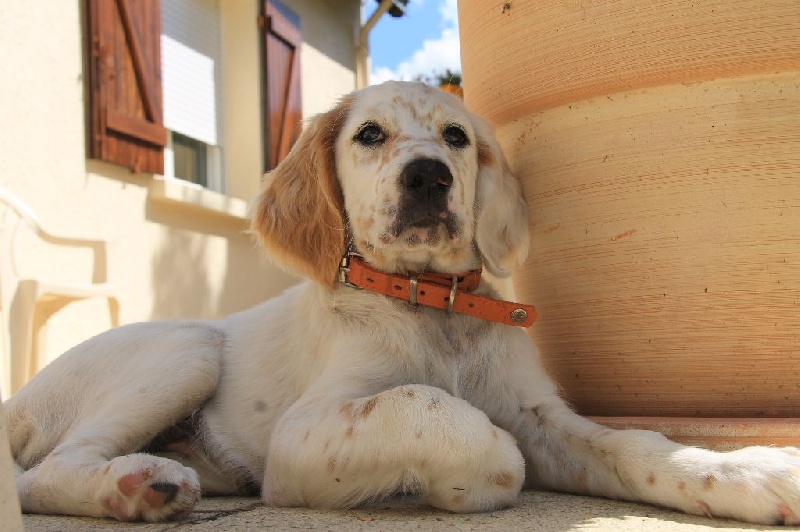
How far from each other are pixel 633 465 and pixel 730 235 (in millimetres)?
716

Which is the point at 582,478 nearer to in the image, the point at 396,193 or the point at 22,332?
the point at 396,193

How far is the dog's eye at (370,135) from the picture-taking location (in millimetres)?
2846

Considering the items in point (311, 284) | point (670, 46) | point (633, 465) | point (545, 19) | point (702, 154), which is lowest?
point (633, 465)

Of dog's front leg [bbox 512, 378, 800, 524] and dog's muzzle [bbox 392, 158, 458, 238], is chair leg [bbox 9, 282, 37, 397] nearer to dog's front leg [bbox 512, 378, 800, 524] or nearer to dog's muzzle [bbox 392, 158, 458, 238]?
dog's muzzle [bbox 392, 158, 458, 238]

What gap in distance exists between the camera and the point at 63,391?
2820 millimetres

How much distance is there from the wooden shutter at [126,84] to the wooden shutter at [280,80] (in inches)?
63.7

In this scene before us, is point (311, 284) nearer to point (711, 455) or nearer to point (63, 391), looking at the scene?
point (63, 391)

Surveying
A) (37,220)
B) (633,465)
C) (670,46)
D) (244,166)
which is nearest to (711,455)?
(633,465)

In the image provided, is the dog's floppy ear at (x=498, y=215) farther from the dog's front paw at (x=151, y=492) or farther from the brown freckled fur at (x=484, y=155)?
the dog's front paw at (x=151, y=492)

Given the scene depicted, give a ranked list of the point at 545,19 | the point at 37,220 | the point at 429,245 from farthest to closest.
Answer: the point at 37,220, the point at 545,19, the point at 429,245

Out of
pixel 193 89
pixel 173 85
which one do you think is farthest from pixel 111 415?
pixel 193 89

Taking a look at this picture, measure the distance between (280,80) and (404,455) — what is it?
275 inches

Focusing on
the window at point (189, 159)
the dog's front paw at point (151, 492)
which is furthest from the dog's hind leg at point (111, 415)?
the window at point (189, 159)

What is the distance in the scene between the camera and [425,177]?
98.5 inches
